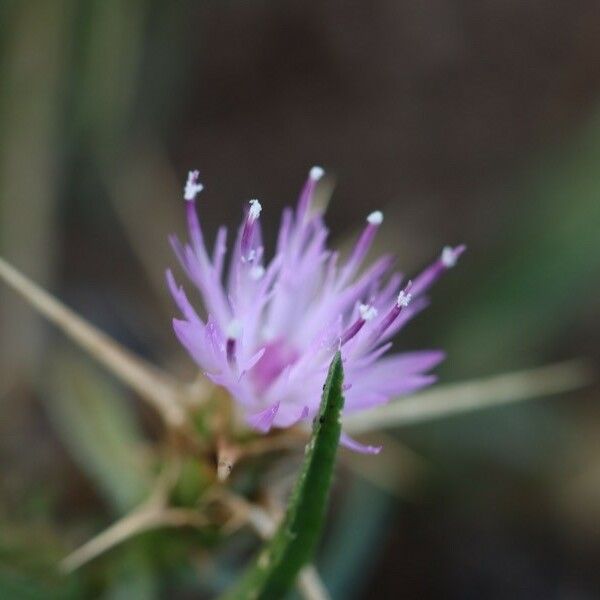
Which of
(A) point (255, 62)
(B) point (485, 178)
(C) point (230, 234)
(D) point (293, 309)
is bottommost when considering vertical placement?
(D) point (293, 309)

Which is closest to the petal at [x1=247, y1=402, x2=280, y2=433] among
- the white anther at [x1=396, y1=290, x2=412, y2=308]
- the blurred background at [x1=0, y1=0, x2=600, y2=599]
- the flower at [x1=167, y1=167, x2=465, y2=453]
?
the flower at [x1=167, y1=167, x2=465, y2=453]

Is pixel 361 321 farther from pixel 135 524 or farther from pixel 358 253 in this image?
pixel 135 524

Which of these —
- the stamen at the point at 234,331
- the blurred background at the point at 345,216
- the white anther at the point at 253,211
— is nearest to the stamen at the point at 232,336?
the stamen at the point at 234,331

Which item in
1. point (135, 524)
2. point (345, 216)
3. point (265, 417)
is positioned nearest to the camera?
point (265, 417)

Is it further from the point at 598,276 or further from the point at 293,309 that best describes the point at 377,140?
the point at 293,309

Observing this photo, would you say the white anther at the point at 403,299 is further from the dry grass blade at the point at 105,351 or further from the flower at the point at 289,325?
the dry grass blade at the point at 105,351

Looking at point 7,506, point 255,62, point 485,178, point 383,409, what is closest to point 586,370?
point 485,178

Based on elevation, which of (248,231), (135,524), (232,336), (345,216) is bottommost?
(135,524)

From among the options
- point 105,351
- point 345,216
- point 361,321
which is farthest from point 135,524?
point 345,216
